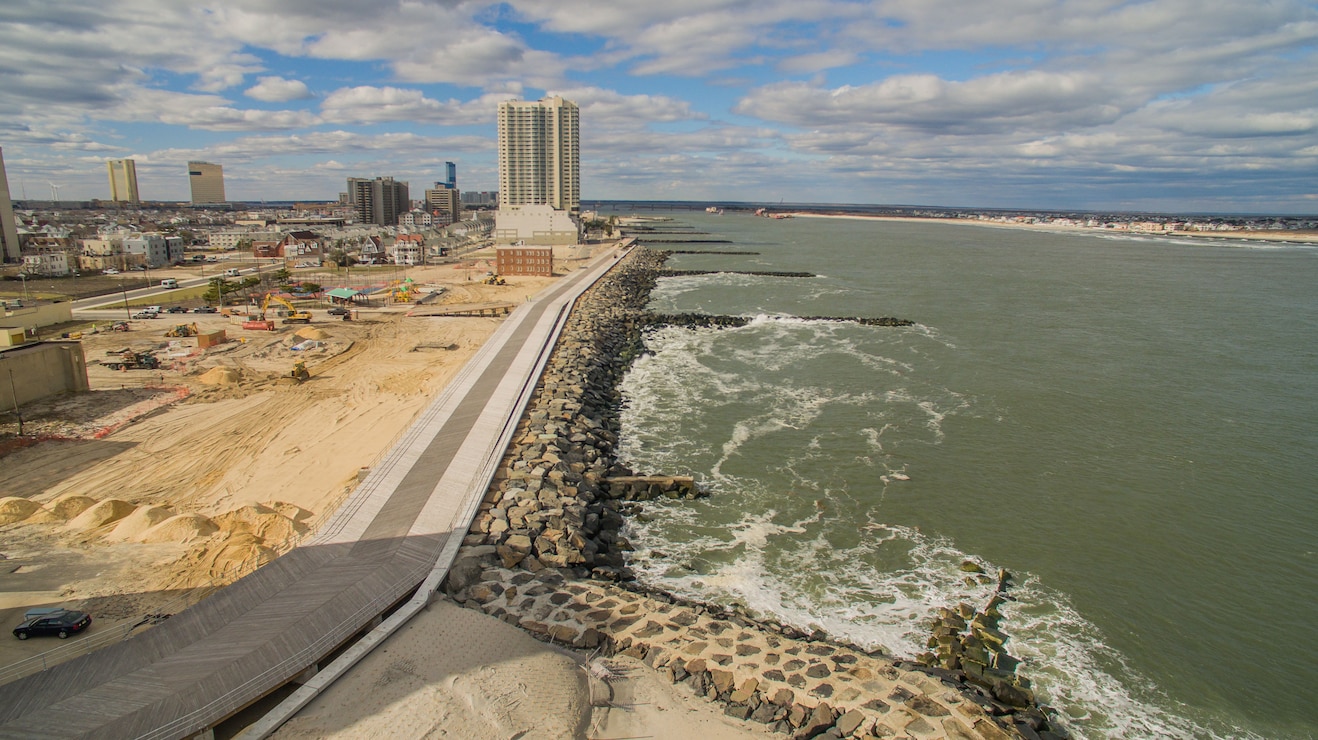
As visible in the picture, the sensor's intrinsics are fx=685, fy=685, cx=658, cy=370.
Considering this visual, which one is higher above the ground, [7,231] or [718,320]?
[7,231]

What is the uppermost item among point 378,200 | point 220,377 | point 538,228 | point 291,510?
point 378,200

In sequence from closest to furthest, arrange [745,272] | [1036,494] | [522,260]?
[1036,494], [522,260], [745,272]

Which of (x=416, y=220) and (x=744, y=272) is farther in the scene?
(x=416, y=220)

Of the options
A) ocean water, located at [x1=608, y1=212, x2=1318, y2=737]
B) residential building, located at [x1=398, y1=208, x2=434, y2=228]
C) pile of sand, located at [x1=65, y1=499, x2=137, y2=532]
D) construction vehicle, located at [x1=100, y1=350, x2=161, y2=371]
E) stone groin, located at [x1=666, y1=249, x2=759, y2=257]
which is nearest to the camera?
ocean water, located at [x1=608, y1=212, x2=1318, y2=737]

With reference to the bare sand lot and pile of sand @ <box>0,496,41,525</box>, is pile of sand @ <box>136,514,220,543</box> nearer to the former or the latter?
the bare sand lot

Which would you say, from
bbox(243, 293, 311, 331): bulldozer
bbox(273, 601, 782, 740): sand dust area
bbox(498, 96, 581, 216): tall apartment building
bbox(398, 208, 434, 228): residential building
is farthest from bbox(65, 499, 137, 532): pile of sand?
bbox(398, 208, 434, 228): residential building

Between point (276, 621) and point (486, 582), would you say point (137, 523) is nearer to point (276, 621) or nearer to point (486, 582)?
point (276, 621)

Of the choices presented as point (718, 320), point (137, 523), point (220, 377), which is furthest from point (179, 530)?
point (718, 320)
